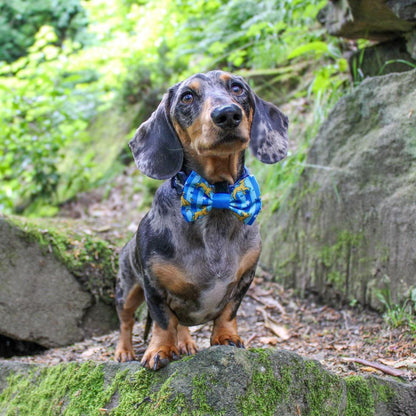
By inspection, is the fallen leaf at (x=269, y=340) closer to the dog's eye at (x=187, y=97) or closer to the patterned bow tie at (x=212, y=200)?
the patterned bow tie at (x=212, y=200)

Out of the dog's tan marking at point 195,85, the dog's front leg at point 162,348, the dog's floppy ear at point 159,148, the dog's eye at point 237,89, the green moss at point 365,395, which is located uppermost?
the dog's tan marking at point 195,85

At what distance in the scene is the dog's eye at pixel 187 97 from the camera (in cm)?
257

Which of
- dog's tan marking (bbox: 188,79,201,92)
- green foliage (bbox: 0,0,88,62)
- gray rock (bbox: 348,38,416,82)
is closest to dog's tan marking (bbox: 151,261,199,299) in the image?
dog's tan marking (bbox: 188,79,201,92)

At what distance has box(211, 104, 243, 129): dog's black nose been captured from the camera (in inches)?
88.2

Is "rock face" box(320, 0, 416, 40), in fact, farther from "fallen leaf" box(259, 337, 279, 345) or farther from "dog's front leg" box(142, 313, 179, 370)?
"dog's front leg" box(142, 313, 179, 370)

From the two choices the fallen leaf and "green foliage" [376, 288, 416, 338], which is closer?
"green foliage" [376, 288, 416, 338]

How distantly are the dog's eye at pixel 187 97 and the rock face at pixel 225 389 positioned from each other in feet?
4.13

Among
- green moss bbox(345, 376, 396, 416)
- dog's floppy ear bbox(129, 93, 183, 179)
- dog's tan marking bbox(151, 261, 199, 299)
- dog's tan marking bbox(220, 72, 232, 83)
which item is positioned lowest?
green moss bbox(345, 376, 396, 416)

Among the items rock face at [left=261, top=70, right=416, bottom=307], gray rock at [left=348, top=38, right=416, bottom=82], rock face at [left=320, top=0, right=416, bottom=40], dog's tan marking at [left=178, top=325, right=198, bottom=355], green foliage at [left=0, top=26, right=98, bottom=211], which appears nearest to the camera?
dog's tan marking at [left=178, top=325, right=198, bottom=355]

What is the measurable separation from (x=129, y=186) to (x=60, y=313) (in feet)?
12.8

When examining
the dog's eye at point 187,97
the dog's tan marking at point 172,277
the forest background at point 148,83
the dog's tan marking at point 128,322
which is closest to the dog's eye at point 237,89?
the dog's eye at point 187,97

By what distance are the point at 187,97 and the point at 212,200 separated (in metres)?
0.56

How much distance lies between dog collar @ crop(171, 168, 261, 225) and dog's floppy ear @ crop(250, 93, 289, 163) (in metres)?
0.20

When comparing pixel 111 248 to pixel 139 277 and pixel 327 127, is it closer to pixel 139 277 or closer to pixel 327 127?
pixel 139 277
